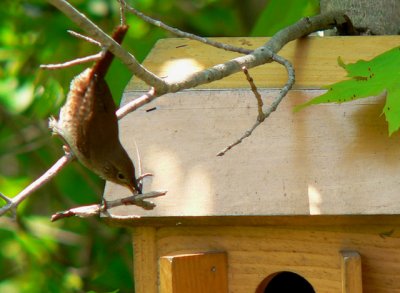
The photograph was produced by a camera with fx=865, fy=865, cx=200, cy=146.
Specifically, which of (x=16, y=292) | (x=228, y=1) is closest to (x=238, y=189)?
(x=16, y=292)

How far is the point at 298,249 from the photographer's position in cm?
209

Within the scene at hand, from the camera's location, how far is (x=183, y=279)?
2.05 metres

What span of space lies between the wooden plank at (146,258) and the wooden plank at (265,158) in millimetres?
121

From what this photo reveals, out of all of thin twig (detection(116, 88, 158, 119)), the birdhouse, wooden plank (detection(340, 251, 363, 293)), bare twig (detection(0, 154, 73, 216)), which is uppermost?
thin twig (detection(116, 88, 158, 119))

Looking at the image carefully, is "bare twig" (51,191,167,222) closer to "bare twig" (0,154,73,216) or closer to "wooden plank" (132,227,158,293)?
"bare twig" (0,154,73,216)

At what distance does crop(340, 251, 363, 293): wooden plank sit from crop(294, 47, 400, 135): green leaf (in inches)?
12.9

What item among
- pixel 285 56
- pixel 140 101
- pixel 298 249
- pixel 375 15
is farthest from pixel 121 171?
pixel 375 15

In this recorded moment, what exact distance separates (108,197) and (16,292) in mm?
2200

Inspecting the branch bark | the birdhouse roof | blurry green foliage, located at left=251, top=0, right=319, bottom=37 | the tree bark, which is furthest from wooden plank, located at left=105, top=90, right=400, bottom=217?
blurry green foliage, located at left=251, top=0, right=319, bottom=37

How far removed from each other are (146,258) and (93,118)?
2.46ft

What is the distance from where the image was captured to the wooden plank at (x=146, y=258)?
7.02ft

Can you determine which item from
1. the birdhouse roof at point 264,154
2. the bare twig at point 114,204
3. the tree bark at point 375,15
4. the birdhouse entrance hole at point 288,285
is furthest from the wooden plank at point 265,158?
the birdhouse entrance hole at point 288,285

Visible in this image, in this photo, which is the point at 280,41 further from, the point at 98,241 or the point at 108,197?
the point at 98,241

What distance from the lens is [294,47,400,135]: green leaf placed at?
1.81 meters
